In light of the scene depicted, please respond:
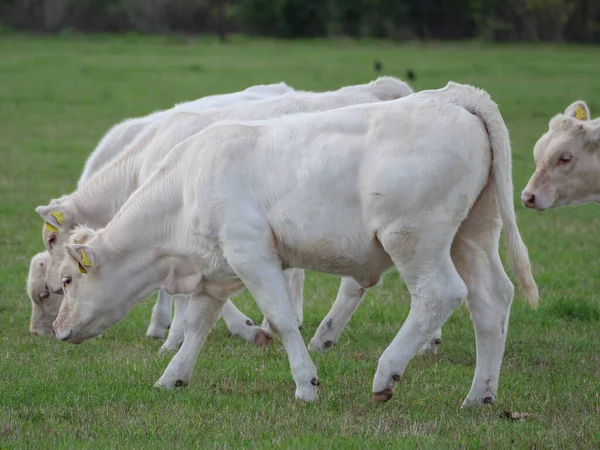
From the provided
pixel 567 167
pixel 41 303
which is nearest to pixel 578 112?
pixel 567 167

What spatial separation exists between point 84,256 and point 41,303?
2.03m

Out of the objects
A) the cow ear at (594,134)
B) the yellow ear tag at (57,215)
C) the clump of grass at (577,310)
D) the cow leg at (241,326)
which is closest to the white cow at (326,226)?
the yellow ear tag at (57,215)

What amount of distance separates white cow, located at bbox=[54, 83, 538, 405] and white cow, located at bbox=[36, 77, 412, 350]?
1362mm

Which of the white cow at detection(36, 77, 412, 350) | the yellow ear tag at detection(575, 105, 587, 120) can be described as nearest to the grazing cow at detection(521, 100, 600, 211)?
the yellow ear tag at detection(575, 105, 587, 120)

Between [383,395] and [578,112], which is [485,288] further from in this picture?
[578,112]

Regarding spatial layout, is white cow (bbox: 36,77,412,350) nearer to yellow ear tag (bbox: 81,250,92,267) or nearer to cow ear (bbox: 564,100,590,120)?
cow ear (bbox: 564,100,590,120)

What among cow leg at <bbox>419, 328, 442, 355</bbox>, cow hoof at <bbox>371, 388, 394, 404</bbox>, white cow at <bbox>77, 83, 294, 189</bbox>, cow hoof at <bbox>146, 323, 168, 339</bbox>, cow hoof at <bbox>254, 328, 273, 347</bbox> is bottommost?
cow hoof at <bbox>146, 323, 168, 339</bbox>

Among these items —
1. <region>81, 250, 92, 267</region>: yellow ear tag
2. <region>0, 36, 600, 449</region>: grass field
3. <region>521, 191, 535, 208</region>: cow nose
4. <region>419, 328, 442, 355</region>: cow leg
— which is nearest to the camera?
<region>0, 36, 600, 449</region>: grass field

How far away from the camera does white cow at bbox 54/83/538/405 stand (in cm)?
614

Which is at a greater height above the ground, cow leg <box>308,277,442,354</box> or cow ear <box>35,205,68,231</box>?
cow ear <box>35,205,68,231</box>

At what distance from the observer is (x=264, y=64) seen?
1432 inches

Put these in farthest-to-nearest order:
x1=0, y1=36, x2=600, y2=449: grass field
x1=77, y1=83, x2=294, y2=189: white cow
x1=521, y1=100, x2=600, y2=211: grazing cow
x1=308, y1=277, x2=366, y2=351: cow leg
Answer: x1=77, y1=83, x2=294, y2=189: white cow, x1=521, y1=100, x2=600, y2=211: grazing cow, x1=308, y1=277, x2=366, y2=351: cow leg, x1=0, y1=36, x2=600, y2=449: grass field

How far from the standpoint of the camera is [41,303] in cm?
871

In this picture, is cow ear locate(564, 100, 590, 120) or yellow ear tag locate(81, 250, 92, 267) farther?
cow ear locate(564, 100, 590, 120)
